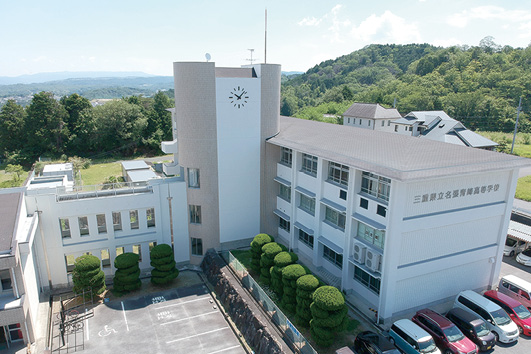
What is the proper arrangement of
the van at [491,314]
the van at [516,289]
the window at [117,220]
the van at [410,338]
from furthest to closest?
the window at [117,220] → the van at [516,289] → the van at [491,314] → the van at [410,338]

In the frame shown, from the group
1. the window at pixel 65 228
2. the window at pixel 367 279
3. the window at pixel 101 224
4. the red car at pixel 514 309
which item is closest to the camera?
the red car at pixel 514 309

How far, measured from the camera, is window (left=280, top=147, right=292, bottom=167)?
25.2m

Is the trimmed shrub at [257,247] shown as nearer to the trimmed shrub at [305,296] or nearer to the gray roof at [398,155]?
the trimmed shrub at [305,296]

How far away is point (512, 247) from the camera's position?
26.0 m

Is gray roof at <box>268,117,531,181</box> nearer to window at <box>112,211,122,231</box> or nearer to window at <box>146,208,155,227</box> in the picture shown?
window at <box>146,208,155,227</box>

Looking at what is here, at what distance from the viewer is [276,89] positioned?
2489 cm

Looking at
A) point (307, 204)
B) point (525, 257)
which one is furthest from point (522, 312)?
point (307, 204)

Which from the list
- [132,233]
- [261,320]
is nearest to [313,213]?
[261,320]

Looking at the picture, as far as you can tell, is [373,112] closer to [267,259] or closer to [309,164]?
[309,164]

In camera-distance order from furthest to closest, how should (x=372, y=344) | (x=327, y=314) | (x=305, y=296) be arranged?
(x=305, y=296)
(x=327, y=314)
(x=372, y=344)

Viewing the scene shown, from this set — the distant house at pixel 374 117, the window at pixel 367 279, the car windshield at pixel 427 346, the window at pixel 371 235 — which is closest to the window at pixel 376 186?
the window at pixel 371 235

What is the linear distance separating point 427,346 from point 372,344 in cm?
256

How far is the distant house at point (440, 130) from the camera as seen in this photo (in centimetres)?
4209

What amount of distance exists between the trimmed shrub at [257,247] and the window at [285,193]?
4393 mm
